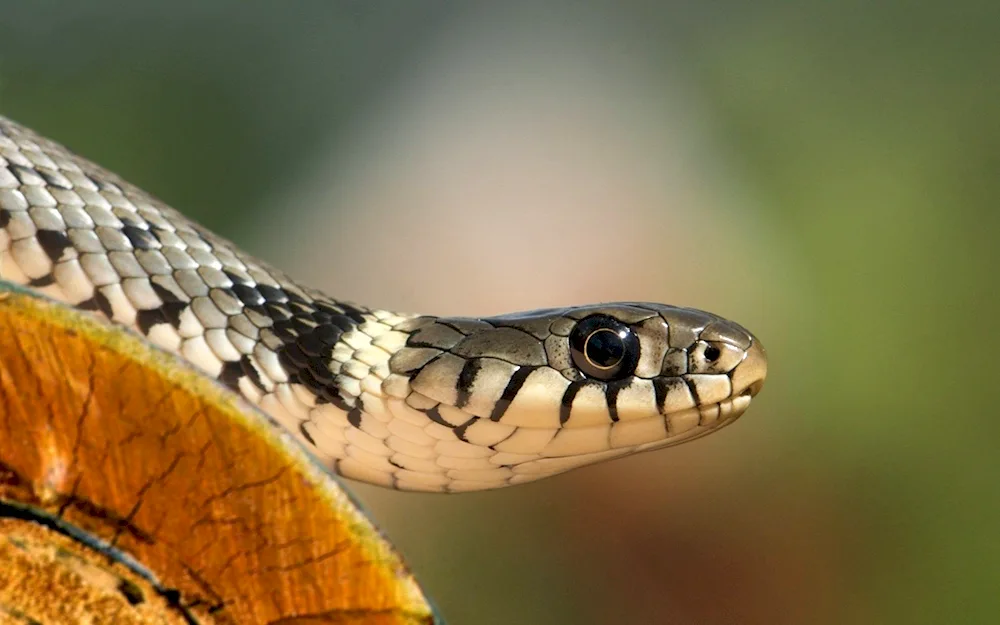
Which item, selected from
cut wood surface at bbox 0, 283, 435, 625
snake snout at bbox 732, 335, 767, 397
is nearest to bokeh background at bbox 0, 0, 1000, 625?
snake snout at bbox 732, 335, 767, 397

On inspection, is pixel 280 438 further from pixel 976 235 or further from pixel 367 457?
pixel 976 235

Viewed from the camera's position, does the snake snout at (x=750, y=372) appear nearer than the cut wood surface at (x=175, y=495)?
No

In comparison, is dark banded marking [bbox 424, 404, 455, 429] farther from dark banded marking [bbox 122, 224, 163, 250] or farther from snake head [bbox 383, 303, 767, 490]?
dark banded marking [bbox 122, 224, 163, 250]

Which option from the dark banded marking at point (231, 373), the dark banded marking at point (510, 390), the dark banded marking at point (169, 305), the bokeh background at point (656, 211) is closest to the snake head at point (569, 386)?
the dark banded marking at point (510, 390)

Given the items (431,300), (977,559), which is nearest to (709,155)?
(431,300)

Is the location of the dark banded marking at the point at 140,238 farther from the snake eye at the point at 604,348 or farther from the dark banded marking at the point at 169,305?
the snake eye at the point at 604,348

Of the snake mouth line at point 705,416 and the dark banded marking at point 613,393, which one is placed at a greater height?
the snake mouth line at point 705,416

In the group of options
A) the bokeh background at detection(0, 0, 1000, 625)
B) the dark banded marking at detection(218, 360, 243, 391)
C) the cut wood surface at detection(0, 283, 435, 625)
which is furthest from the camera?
the bokeh background at detection(0, 0, 1000, 625)

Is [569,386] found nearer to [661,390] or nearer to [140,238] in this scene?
[661,390]
